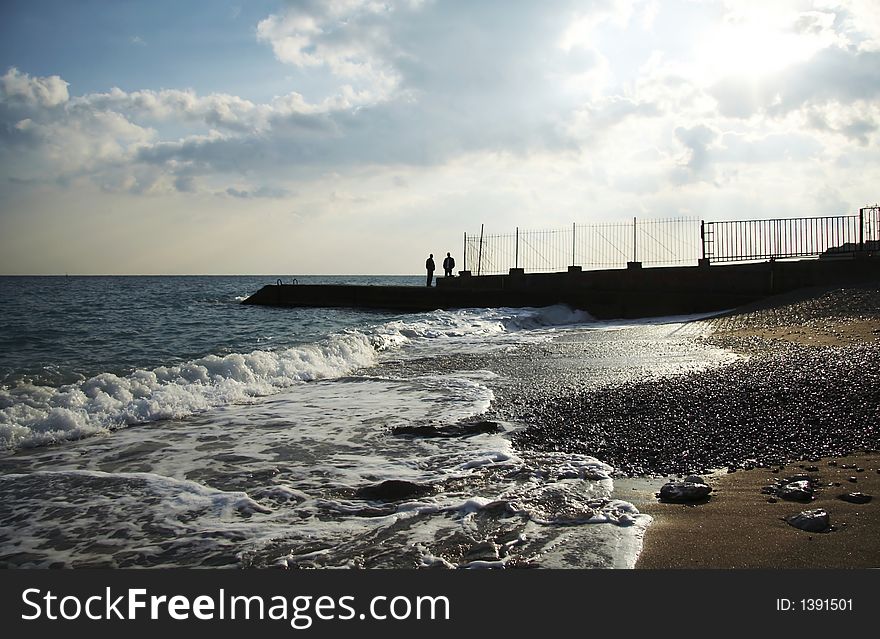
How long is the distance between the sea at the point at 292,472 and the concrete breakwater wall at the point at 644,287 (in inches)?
412

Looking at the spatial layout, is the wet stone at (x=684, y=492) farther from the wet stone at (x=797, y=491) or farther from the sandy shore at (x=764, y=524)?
the wet stone at (x=797, y=491)

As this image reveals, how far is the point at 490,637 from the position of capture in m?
2.63

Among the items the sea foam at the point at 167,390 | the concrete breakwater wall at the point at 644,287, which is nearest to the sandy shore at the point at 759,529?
the sea foam at the point at 167,390

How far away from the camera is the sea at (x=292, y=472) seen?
143 inches

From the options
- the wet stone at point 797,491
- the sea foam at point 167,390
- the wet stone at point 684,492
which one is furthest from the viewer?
the sea foam at point 167,390

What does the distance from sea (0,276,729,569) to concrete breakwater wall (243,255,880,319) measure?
10472 mm

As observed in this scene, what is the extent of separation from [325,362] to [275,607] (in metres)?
9.57

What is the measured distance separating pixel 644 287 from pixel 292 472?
67.1 feet

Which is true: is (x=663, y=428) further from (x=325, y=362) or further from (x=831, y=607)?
(x=325, y=362)

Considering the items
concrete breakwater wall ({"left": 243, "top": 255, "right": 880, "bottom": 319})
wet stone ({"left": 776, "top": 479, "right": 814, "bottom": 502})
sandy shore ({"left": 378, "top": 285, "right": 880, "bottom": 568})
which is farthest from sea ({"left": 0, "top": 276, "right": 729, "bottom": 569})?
concrete breakwater wall ({"left": 243, "top": 255, "right": 880, "bottom": 319})

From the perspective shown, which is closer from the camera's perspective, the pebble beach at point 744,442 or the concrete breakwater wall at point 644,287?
the pebble beach at point 744,442

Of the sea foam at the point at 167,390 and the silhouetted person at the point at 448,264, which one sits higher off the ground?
the silhouetted person at the point at 448,264

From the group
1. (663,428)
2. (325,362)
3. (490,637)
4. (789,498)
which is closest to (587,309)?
(325,362)

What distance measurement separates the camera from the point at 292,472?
527 cm
